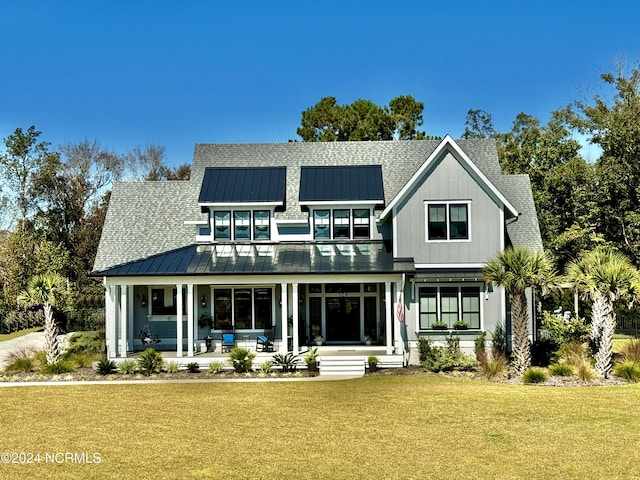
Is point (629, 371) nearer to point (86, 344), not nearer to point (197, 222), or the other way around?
point (197, 222)

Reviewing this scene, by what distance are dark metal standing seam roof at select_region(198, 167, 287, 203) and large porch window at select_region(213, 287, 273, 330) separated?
3.82 metres

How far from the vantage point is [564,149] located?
156ft

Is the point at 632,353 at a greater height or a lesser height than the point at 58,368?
greater

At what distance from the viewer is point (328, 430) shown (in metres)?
16.0

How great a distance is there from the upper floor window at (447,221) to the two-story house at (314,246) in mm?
38

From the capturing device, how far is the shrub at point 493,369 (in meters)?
23.4

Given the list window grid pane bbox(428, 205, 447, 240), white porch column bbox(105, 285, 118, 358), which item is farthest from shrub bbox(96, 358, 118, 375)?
window grid pane bbox(428, 205, 447, 240)

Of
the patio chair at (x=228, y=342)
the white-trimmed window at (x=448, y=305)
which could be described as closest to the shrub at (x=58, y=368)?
the patio chair at (x=228, y=342)

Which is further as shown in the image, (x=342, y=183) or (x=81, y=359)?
(x=342, y=183)

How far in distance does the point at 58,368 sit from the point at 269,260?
8.64m

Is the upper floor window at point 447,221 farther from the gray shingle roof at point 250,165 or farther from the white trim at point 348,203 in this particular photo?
the gray shingle roof at point 250,165

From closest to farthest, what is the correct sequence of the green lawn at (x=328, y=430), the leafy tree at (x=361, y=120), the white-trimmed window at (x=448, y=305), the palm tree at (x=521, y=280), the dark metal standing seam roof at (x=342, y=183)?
the green lawn at (x=328, y=430), the palm tree at (x=521, y=280), the white-trimmed window at (x=448, y=305), the dark metal standing seam roof at (x=342, y=183), the leafy tree at (x=361, y=120)

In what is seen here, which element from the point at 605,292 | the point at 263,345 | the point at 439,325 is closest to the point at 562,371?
the point at 605,292

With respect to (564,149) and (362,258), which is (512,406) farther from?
(564,149)
